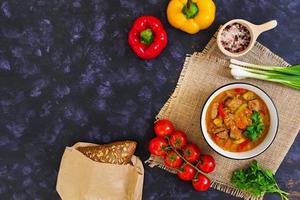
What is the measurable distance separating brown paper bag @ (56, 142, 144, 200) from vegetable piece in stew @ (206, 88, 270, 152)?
1.47 ft

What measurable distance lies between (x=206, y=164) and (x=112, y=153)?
0.47 m

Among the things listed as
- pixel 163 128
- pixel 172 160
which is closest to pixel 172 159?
pixel 172 160

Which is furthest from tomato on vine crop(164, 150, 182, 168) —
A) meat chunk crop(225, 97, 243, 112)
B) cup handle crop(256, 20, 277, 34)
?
cup handle crop(256, 20, 277, 34)

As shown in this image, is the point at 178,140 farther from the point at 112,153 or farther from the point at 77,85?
the point at 77,85

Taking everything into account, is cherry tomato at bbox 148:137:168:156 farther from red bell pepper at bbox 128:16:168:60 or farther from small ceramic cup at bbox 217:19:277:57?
small ceramic cup at bbox 217:19:277:57

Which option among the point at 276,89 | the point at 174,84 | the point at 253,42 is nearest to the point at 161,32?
the point at 174,84

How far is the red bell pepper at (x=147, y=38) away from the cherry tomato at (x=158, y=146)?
1.39ft

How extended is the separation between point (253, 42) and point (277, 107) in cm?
37

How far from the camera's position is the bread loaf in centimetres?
268

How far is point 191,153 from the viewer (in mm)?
2654

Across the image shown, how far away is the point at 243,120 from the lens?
102 inches

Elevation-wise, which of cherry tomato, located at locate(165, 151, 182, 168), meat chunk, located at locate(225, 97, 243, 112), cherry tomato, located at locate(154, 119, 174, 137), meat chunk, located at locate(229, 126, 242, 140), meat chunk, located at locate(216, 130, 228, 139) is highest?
meat chunk, located at locate(225, 97, 243, 112)

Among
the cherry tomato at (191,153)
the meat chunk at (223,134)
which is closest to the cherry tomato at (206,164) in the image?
the cherry tomato at (191,153)

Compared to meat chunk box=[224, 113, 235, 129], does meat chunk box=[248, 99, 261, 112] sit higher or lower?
higher
